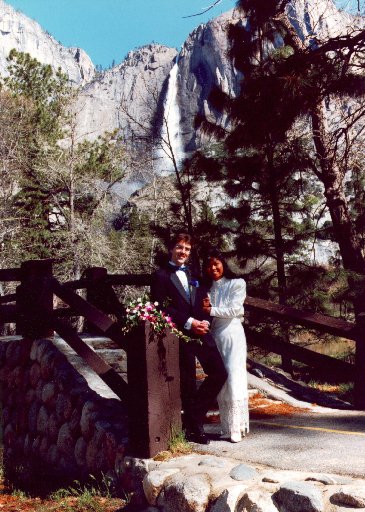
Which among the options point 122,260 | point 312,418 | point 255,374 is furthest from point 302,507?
point 122,260

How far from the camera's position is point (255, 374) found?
679 cm

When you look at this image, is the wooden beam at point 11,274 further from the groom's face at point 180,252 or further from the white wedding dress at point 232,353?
Answer: the white wedding dress at point 232,353

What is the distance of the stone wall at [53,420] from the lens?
449cm

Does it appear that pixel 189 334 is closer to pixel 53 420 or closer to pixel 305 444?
pixel 305 444

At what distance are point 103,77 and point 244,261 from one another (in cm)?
10137

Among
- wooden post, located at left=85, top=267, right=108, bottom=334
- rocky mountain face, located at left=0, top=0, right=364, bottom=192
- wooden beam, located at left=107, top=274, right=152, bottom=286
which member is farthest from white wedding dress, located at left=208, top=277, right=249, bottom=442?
rocky mountain face, located at left=0, top=0, right=364, bottom=192

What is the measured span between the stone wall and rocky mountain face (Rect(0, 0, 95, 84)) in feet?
398

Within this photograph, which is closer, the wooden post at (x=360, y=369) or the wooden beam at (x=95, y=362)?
the wooden beam at (x=95, y=362)

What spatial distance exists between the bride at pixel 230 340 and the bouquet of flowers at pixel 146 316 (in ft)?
1.28

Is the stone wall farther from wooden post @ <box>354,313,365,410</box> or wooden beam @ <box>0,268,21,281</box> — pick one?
wooden post @ <box>354,313,365,410</box>

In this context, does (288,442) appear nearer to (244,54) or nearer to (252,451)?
(252,451)

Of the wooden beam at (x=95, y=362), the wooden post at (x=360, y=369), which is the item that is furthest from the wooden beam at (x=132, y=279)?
the wooden post at (x=360, y=369)

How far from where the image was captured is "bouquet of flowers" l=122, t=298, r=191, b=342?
3.95m

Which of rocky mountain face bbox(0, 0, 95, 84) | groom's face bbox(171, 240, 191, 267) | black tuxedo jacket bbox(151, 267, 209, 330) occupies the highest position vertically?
rocky mountain face bbox(0, 0, 95, 84)
